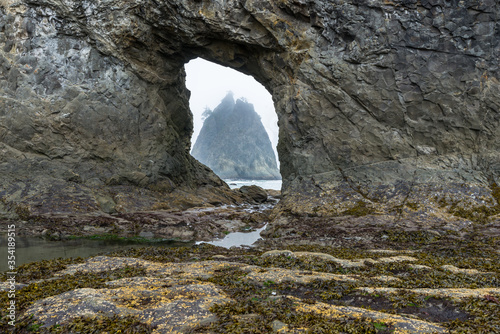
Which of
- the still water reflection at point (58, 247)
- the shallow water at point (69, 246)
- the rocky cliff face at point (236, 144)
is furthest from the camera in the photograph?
the rocky cliff face at point (236, 144)

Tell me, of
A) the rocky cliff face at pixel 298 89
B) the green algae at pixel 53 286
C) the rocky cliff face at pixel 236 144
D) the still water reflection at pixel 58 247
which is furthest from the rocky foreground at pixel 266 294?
the rocky cliff face at pixel 236 144

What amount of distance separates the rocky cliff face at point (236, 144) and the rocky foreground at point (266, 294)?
356ft

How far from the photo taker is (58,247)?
1445cm

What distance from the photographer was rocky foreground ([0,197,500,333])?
497 centimetres

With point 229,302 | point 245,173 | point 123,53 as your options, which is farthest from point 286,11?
point 245,173

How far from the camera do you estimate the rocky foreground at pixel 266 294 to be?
16.3ft

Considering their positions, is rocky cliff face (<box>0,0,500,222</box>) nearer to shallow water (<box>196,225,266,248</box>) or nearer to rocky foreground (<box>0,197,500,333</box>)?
shallow water (<box>196,225,266,248</box>)

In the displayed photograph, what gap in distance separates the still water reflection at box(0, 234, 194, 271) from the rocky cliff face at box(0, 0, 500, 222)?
24.0 feet

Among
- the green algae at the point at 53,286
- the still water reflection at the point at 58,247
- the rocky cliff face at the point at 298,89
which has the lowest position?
the still water reflection at the point at 58,247

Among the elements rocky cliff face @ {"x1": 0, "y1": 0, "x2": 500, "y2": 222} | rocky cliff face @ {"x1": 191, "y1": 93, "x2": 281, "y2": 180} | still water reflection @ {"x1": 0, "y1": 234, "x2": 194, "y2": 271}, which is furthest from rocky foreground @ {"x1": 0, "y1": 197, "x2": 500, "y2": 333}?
rocky cliff face @ {"x1": 191, "y1": 93, "x2": 281, "y2": 180}

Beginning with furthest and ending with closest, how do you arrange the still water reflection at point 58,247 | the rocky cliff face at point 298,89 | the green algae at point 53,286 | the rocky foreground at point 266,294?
the rocky cliff face at point 298,89
the still water reflection at point 58,247
the green algae at point 53,286
the rocky foreground at point 266,294

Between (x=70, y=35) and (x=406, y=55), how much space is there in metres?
Answer: 25.6

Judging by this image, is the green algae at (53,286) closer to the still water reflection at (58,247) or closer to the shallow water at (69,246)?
the shallow water at (69,246)

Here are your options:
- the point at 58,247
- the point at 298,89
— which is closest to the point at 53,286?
the point at 58,247
